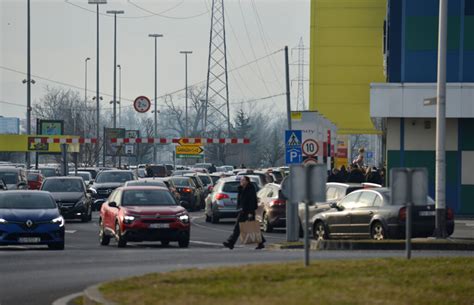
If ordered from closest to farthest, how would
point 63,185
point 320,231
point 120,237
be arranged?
point 120,237
point 320,231
point 63,185

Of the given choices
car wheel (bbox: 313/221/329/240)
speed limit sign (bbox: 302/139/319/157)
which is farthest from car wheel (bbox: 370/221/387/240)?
speed limit sign (bbox: 302/139/319/157)

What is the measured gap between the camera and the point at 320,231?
107ft

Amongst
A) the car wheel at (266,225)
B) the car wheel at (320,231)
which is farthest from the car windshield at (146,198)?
the car wheel at (266,225)

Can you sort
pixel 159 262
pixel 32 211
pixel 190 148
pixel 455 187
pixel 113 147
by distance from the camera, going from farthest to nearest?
pixel 113 147 → pixel 190 148 → pixel 455 187 → pixel 32 211 → pixel 159 262

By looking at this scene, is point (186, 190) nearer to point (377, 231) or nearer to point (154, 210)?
point (154, 210)

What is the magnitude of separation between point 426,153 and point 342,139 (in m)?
28.8

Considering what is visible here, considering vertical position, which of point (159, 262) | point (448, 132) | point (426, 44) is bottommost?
point (159, 262)

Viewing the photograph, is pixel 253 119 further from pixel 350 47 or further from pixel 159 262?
pixel 159 262

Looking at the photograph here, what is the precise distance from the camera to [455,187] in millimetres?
46562

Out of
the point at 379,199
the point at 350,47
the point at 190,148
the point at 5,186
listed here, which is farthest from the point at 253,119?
the point at 379,199

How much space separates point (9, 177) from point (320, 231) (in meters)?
21.4

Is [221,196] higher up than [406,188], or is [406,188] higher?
[406,188]

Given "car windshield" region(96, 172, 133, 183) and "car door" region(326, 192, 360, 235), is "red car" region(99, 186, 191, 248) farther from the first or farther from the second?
"car windshield" region(96, 172, 133, 183)

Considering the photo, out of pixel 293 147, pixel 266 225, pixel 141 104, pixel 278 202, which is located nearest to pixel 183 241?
pixel 293 147
